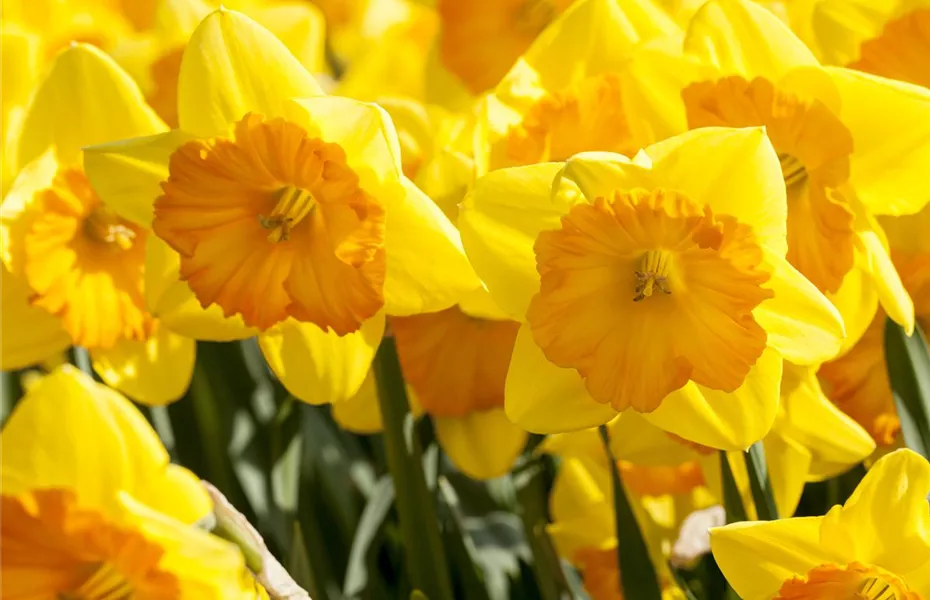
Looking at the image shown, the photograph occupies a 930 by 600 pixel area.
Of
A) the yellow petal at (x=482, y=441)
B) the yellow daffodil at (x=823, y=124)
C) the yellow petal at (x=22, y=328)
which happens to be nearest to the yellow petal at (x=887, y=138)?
the yellow daffodil at (x=823, y=124)

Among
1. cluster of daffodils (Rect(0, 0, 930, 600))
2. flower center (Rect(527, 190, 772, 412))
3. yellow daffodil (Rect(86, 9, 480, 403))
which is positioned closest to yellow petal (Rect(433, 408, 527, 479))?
cluster of daffodils (Rect(0, 0, 930, 600))

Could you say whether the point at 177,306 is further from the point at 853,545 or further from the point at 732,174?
the point at 853,545

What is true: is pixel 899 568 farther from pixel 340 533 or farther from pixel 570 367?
pixel 340 533

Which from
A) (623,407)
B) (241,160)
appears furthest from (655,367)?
(241,160)

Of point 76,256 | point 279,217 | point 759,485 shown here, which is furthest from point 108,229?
point 759,485

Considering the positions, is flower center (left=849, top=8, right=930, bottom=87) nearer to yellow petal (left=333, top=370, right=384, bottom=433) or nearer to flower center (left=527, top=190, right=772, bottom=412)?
flower center (left=527, top=190, right=772, bottom=412)

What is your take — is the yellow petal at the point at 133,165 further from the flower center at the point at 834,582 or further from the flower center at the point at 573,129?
the flower center at the point at 834,582
